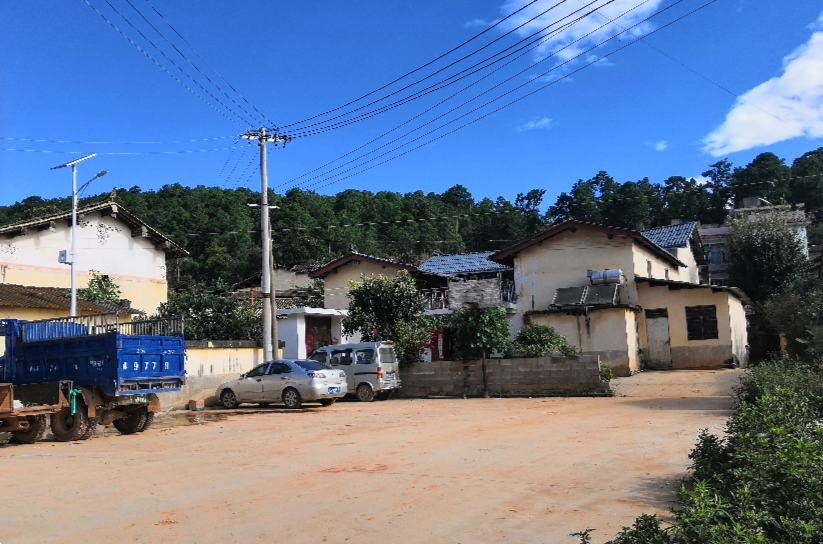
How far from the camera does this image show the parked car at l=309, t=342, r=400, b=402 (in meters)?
21.2

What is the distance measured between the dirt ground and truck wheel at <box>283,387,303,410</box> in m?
3.81

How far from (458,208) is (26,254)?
3425 centimetres

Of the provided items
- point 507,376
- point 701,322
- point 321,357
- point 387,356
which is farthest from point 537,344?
point 701,322

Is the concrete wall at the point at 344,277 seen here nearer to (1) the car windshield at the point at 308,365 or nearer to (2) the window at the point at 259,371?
(2) the window at the point at 259,371

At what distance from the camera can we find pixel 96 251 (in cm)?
3434

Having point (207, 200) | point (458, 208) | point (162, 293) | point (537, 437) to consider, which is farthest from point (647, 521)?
point (458, 208)

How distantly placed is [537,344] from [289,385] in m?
8.64

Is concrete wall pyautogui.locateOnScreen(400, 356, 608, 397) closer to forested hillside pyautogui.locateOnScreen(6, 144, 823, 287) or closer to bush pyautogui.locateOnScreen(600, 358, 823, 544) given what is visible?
bush pyautogui.locateOnScreen(600, 358, 823, 544)

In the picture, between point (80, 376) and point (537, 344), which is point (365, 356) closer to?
point (537, 344)

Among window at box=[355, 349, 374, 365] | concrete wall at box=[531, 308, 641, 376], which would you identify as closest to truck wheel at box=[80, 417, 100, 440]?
window at box=[355, 349, 374, 365]

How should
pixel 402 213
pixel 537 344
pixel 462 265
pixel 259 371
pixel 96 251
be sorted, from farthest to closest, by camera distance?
pixel 402 213 < pixel 462 265 < pixel 96 251 < pixel 537 344 < pixel 259 371

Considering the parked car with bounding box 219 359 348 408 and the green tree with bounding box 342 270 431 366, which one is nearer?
the parked car with bounding box 219 359 348 408

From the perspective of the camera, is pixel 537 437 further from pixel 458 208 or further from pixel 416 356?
pixel 458 208

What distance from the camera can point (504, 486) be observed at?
7441 mm
